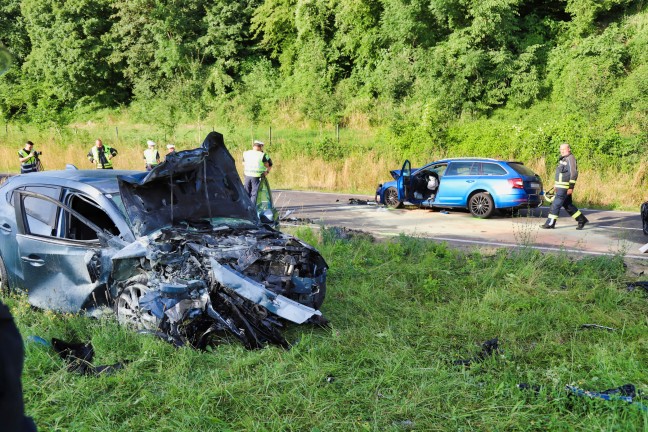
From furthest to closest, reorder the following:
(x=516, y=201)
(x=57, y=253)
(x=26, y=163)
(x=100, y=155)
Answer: (x=26, y=163)
(x=100, y=155)
(x=516, y=201)
(x=57, y=253)

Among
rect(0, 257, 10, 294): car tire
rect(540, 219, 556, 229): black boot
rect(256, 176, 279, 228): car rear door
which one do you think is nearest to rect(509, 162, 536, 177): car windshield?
rect(540, 219, 556, 229): black boot

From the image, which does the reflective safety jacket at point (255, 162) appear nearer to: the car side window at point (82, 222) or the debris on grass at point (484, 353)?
the car side window at point (82, 222)

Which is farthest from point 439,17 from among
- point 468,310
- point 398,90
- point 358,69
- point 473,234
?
point 468,310

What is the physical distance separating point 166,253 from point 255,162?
722 cm

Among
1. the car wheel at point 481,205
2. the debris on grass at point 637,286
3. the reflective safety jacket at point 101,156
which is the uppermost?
the reflective safety jacket at point 101,156

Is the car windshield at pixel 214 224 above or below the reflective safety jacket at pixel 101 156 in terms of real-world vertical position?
below

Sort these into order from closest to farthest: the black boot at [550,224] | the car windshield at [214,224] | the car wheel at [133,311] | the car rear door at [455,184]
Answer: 1. the car wheel at [133,311]
2. the car windshield at [214,224]
3. the black boot at [550,224]
4. the car rear door at [455,184]

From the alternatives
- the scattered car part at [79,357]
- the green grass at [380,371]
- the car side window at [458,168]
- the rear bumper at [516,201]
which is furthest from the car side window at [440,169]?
the scattered car part at [79,357]

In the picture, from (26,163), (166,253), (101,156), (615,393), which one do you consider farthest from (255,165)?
(615,393)

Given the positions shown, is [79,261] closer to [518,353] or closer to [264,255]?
[264,255]

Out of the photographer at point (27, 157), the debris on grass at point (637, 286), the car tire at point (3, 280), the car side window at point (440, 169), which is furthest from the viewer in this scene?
the photographer at point (27, 157)

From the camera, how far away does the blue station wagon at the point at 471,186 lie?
12.5 metres

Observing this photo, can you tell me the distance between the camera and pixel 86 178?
5742 mm

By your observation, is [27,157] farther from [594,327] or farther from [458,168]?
[594,327]
